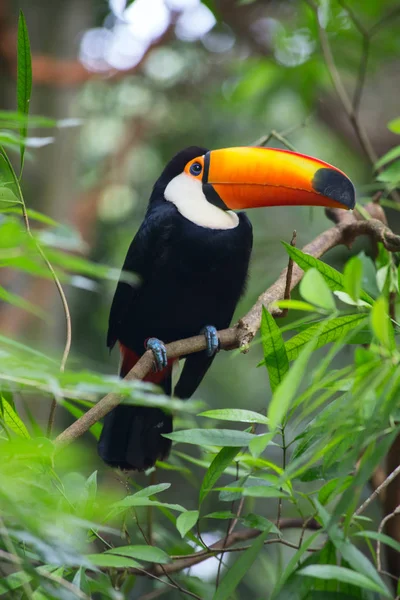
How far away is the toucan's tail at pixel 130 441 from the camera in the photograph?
2.39 metres

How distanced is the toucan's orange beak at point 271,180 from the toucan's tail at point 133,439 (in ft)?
2.79

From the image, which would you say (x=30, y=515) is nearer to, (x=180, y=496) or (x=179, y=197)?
(x=179, y=197)

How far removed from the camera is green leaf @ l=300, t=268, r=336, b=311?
3.56ft

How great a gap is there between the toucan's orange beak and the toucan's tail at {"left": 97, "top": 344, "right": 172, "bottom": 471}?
85 cm

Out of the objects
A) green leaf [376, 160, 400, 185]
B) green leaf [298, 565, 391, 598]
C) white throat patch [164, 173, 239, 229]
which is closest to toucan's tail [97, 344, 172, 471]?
white throat patch [164, 173, 239, 229]

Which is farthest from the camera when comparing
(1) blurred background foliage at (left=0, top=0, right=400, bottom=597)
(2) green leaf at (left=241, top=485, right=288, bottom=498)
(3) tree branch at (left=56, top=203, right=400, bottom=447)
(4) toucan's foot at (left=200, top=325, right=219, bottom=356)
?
(1) blurred background foliage at (left=0, top=0, right=400, bottom=597)

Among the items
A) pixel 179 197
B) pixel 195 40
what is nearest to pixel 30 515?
pixel 179 197

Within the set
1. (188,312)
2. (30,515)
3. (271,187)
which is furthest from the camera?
(188,312)

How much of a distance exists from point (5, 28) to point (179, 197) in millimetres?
2492

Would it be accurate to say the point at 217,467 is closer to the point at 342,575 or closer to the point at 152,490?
the point at 152,490

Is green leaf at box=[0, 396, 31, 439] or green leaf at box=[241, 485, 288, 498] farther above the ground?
green leaf at box=[241, 485, 288, 498]

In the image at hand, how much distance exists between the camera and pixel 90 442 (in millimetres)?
4707

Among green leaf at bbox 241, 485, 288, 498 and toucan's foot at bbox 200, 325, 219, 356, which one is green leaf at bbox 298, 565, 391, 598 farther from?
toucan's foot at bbox 200, 325, 219, 356

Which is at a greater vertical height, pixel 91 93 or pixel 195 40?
pixel 195 40
